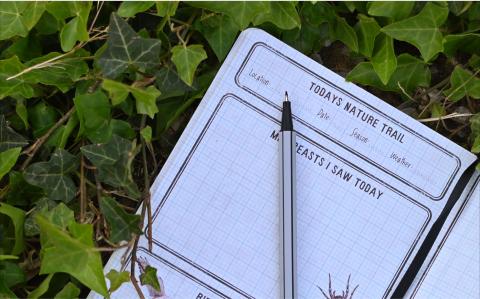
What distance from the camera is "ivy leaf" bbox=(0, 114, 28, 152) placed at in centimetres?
87

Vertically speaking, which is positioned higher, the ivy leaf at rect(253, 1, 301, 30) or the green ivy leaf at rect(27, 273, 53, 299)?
the ivy leaf at rect(253, 1, 301, 30)

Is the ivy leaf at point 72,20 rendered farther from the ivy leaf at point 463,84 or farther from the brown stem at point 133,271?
the ivy leaf at point 463,84

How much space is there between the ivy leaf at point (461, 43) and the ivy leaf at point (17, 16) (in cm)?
51

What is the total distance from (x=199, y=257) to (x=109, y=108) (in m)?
0.22

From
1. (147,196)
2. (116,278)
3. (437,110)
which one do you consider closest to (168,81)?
(147,196)

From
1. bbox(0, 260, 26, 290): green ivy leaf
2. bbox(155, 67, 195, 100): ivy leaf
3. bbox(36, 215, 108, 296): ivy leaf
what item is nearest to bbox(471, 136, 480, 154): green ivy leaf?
bbox(155, 67, 195, 100): ivy leaf

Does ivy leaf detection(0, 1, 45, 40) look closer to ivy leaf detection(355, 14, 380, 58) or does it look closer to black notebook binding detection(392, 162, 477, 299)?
ivy leaf detection(355, 14, 380, 58)

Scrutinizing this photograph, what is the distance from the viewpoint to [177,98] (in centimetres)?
91

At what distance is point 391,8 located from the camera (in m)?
0.86

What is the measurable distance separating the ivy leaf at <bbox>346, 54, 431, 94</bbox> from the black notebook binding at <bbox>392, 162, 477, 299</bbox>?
0.13 metres

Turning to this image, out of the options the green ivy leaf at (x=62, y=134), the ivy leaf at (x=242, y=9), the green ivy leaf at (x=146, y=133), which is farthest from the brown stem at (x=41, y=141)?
the ivy leaf at (x=242, y=9)

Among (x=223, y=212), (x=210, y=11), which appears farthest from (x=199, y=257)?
(x=210, y=11)

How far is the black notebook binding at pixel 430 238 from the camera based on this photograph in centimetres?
87

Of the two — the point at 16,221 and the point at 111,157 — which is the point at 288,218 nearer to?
the point at 111,157
